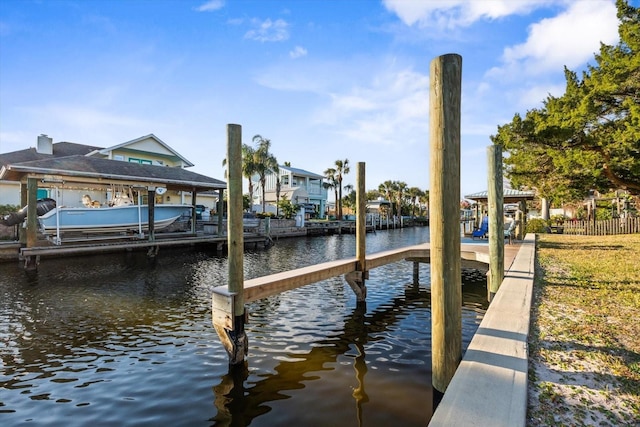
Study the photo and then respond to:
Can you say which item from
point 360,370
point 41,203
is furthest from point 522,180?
point 41,203

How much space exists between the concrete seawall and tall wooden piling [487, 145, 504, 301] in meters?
2.08

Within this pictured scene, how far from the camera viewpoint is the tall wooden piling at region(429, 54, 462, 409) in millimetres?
3295

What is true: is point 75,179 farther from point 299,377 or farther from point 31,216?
point 299,377

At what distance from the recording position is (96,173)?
16.0 m

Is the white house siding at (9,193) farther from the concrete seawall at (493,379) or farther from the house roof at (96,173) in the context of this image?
the concrete seawall at (493,379)

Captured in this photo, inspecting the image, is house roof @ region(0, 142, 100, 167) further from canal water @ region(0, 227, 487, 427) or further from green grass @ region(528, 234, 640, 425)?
green grass @ region(528, 234, 640, 425)

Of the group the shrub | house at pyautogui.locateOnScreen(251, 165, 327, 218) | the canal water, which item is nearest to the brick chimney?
the canal water

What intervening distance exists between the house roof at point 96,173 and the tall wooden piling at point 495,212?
16.1 m

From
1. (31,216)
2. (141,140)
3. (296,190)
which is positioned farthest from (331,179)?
(31,216)

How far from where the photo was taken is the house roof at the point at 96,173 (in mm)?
15254

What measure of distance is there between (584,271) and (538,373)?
22.6ft

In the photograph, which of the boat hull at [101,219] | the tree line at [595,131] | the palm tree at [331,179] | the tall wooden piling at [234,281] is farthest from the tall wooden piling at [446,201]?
the palm tree at [331,179]

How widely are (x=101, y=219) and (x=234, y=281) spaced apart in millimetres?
15178

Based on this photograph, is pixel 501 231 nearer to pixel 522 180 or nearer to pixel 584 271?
pixel 584 271
